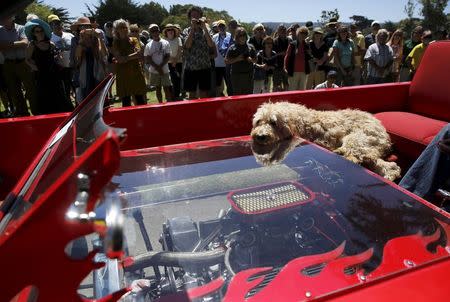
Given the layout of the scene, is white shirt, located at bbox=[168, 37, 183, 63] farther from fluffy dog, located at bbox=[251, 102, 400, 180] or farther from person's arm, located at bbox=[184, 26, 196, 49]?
fluffy dog, located at bbox=[251, 102, 400, 180]

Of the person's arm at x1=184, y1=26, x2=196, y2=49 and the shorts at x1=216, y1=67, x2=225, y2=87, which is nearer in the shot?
the person's arm at x1=184, y1=26, x2=196, y2=49

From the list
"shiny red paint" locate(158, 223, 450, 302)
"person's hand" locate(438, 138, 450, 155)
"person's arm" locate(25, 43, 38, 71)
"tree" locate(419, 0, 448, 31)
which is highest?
"tree" locate(419, 0, 448, 31)

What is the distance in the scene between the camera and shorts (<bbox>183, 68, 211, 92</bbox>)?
5.88m

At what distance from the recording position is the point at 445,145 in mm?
2072

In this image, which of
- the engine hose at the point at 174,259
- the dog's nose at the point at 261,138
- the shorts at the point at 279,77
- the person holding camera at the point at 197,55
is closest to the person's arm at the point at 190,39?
the person holding camera at the point at 197,55

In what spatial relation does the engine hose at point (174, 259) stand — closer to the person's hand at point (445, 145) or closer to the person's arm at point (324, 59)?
the person's hand at point (445, 145)

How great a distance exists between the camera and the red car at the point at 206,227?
75 centimetres

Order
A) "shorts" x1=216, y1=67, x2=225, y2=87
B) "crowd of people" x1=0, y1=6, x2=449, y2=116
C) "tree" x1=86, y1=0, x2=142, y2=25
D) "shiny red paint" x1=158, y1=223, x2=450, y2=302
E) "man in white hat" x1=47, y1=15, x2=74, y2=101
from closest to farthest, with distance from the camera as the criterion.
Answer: "shiny red paint" x1=158, y1=223, x2=450, y2=302 < "crowd of people" x1=0, y1=6, x2=449, y2=116 < "man in white hat" x1=47, y1=15, x2=74, y2=101 < "shorts" x1=216, y1=67, x2=225, y2=87 < "tree" x1=86, y1=0, x2=142, y2=25

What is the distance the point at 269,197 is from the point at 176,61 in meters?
5.96

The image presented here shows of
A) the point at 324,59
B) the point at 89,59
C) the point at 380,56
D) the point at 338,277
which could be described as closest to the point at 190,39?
the point at 89,59

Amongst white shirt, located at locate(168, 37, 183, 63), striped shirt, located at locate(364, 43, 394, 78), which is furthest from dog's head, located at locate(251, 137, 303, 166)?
striped shirt, located at locate(364, 43, 394, 78)

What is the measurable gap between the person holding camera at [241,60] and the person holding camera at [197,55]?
617mm

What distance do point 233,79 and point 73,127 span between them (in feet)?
17.5

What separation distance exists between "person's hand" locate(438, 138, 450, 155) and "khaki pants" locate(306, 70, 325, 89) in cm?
497
